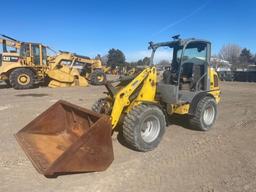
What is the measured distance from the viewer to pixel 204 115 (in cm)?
722

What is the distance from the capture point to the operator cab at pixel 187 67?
22.2 ft

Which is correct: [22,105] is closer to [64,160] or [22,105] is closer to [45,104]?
[45,104]

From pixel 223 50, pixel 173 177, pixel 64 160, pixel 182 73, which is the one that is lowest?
pixel 173 177

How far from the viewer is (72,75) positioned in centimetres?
1816

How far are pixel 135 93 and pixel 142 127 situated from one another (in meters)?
0.72

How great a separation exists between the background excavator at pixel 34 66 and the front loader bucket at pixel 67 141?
11.7 meters

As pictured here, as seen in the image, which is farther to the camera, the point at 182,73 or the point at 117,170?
the point at 182,73

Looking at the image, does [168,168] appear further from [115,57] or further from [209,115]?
[115,57]

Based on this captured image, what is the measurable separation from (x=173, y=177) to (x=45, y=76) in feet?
49.4

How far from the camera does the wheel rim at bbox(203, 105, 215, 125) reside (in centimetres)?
723

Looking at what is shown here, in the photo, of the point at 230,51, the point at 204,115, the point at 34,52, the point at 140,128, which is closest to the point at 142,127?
the point at 140,128

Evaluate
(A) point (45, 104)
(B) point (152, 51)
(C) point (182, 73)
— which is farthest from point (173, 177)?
(A) point (45, 104)

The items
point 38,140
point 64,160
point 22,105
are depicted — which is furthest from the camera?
point 22,105

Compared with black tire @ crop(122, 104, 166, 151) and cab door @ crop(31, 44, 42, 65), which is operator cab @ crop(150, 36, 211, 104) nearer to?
black tire @ crop(122, 104, 166, 151)
